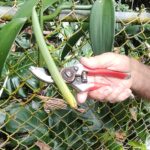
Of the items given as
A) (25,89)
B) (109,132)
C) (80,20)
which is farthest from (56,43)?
(80,20)

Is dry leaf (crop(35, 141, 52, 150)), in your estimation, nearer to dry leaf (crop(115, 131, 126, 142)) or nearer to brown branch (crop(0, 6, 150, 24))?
dry leaf (crop(115, 131, 126, 142))

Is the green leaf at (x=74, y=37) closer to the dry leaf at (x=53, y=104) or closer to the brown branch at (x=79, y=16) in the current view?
the brown branch at (x=79, y=16)

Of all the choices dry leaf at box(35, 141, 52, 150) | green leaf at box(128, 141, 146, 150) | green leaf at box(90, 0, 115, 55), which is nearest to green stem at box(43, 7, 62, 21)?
green leaf at box(90, 0, 115, 55)

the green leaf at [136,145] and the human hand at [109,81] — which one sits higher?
the human hand at [109,81]

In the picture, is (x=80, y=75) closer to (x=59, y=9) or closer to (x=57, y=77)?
(x=57, y=77)

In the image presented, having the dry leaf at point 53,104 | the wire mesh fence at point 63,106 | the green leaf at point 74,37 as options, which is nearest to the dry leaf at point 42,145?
the wire mesh fence at point 63,106

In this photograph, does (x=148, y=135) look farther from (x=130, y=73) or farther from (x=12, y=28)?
(x=12, y=28)

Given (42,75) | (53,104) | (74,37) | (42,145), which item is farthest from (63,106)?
(42,75)
